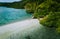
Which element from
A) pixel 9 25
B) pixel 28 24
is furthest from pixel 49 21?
pixel 9 25

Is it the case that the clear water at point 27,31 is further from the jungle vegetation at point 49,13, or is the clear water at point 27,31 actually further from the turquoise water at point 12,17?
the turquoise water at point 12,17

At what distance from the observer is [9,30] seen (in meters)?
24.1

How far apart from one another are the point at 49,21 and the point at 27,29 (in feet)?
9.78

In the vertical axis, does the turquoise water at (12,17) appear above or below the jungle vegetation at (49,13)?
below

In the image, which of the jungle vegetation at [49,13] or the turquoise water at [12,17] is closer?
the jungle vegetation at [49,13]

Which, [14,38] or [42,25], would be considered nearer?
[14,38]

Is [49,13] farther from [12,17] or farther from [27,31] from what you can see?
[12,17]

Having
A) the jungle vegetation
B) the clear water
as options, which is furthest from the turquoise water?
the clear water

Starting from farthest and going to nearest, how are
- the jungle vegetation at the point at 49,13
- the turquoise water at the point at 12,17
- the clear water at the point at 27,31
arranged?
1. the turquoise water at the point at 12,17
2. the jungle vegetation at the point at 49,13
3. the clear water at the point at 27,31

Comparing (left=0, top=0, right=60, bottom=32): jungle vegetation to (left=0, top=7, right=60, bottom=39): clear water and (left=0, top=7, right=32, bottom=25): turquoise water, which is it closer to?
(left=0, top=7, right=60, bottom=39): clear water

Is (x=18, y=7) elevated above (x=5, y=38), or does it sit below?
below

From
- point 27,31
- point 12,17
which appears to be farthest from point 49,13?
point 12,17

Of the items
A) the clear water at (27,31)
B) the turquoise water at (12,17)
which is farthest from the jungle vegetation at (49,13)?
the turquoise water at (12,17)

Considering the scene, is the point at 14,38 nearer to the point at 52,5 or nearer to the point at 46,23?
the point at 46,23
